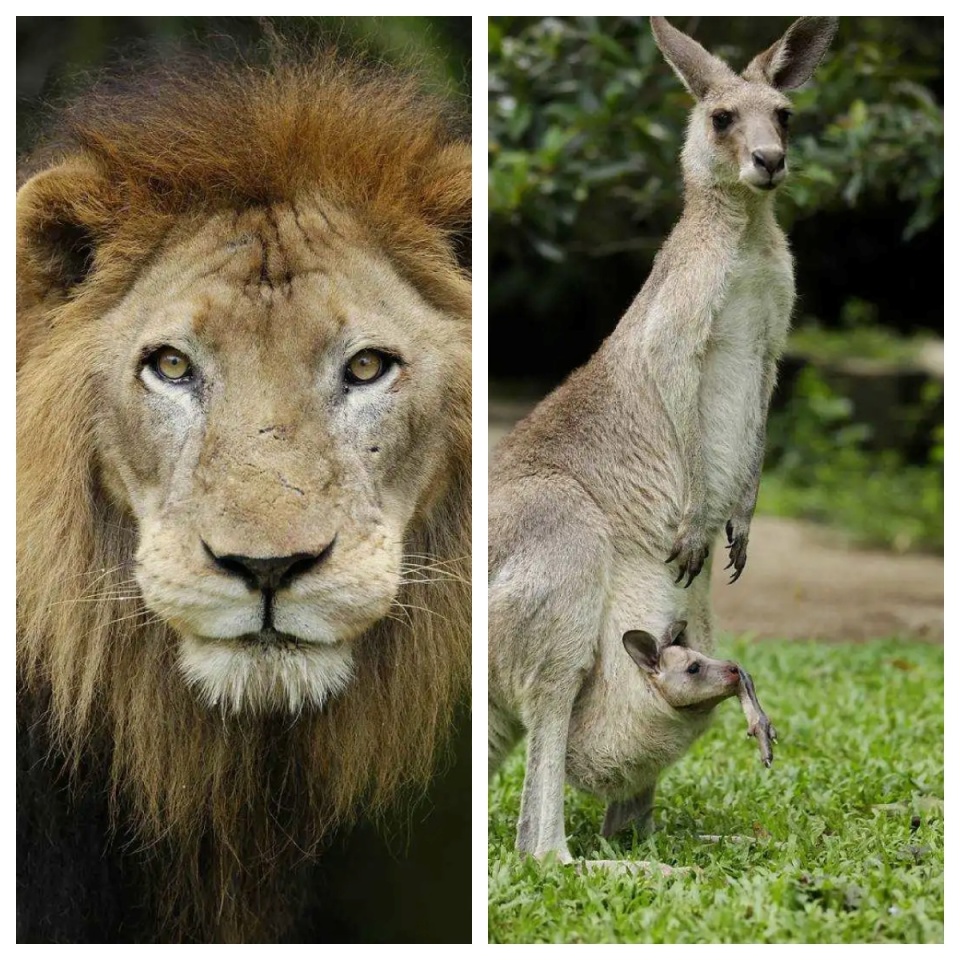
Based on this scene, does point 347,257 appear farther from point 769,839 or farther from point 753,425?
point 769,839

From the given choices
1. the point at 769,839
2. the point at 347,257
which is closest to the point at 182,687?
the point at 347,257

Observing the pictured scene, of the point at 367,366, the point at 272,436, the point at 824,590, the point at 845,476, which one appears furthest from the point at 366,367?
the point at 845,476

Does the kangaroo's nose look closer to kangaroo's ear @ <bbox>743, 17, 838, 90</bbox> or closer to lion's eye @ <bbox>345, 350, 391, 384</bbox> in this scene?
kangaroo's ear @ <bbox>743, 17, 838, 90</bbox>

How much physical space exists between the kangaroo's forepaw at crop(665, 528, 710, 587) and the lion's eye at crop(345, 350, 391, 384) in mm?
993

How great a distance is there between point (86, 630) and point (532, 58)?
12.1 ft

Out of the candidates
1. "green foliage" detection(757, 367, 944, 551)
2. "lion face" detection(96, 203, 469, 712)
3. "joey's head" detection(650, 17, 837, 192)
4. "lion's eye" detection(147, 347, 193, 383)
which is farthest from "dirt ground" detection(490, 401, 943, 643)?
"lion's eye" detection(147, 347, 193, 383)

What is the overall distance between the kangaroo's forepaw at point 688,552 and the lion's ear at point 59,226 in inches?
63.0

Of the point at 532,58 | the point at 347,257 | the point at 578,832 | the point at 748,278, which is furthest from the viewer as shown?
the point at 532,58

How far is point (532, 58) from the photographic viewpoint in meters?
5.93

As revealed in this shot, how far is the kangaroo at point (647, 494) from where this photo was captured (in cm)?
351

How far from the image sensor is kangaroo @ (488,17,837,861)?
3.51 meters

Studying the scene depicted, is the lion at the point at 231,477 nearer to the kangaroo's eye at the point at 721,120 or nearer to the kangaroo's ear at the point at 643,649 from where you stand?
the kangaroo's ear at the point at 643,649

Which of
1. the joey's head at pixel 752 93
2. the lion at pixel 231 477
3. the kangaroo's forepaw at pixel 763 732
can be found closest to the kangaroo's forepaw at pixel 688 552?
the kangaroo's forepaw at pixel 763 732
